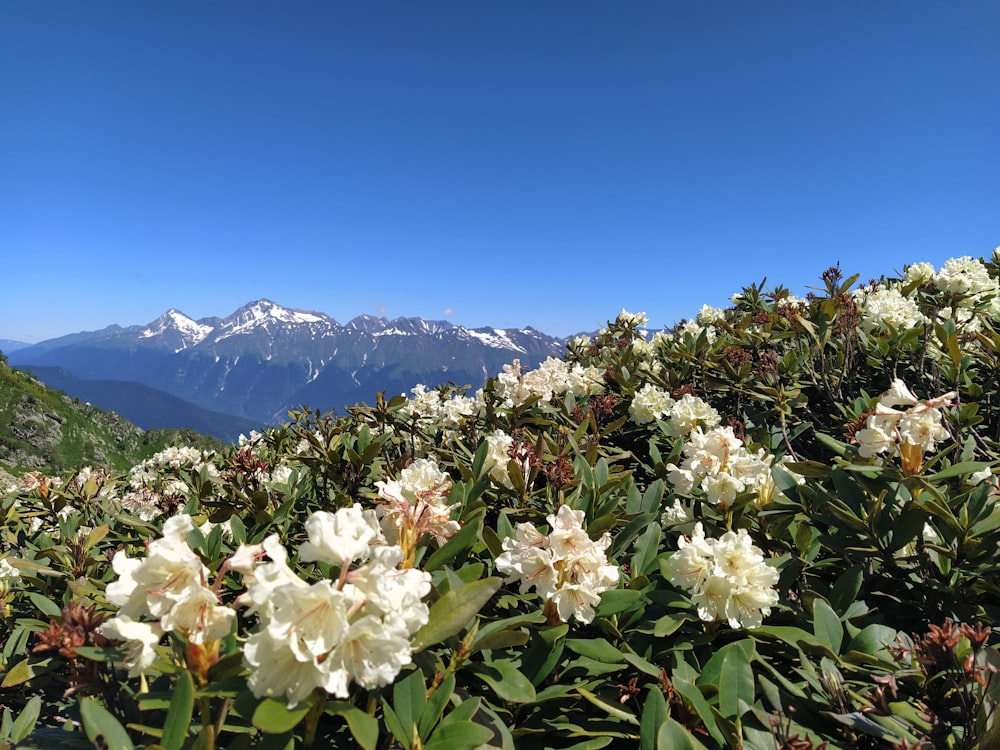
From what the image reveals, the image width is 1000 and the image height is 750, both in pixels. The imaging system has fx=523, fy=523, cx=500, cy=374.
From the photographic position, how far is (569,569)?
138 cm

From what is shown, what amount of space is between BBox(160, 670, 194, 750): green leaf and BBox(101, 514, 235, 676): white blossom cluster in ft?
0.24

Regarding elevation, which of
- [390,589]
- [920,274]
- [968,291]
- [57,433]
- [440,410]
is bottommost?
[57,433]

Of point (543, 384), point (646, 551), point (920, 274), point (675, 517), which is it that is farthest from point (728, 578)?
point (920, 274)

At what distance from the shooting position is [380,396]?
292cm

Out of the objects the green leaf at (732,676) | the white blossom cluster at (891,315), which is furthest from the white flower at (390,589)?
the white blossom cluster at (891,315)

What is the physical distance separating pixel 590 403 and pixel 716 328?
2.61 m

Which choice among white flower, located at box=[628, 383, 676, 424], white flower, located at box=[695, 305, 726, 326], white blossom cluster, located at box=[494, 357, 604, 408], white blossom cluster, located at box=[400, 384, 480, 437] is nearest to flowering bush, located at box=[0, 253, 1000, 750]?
white flower, located at box=[628, 383, 676, 424]

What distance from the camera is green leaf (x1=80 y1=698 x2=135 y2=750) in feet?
3.12

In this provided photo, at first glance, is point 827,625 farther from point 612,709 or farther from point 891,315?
point 891,315

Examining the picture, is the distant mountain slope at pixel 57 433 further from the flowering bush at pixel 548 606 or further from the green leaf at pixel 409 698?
the green leaf at pixel 409 698

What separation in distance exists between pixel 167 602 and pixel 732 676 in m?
1.26

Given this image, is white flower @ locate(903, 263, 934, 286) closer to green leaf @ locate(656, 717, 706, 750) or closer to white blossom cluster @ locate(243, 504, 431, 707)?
green leaf @ locate(656, 717, 706, 750)

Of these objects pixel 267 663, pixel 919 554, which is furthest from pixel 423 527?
pixel 919 554

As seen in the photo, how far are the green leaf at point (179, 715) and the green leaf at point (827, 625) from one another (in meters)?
1.46
